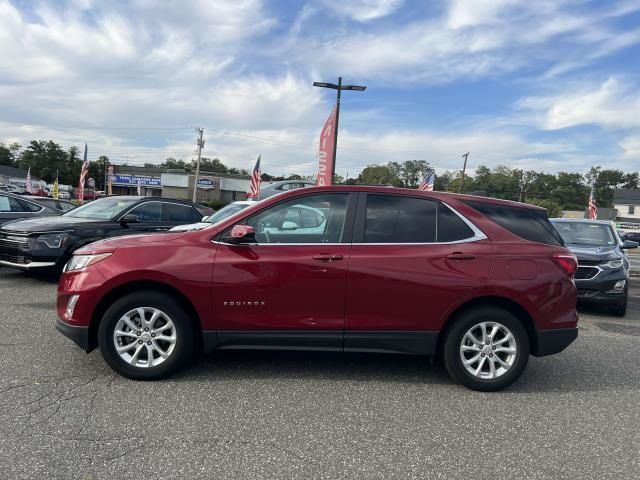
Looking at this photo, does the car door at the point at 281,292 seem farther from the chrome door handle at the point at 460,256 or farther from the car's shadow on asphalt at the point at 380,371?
the chrome door handle at the point at 460,256

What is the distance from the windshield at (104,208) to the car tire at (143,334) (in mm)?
5195

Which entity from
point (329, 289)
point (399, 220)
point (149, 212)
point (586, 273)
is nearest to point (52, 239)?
point (149, 212)

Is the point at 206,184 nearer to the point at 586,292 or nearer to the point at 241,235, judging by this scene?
the point at 586,292

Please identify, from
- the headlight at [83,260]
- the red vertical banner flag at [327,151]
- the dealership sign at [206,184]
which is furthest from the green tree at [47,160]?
the headlight at [83,260]

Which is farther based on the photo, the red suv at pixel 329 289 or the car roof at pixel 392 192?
the car roof at pixel 392 192

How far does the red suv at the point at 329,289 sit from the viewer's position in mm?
4027

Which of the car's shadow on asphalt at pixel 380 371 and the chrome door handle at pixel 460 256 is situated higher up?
the chrome door handle at pixel 460 256

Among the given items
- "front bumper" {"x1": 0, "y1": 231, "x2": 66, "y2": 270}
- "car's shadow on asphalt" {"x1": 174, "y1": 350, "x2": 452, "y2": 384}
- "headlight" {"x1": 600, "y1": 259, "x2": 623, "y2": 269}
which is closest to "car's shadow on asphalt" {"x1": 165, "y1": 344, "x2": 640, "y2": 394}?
"car's shadow on asphalt" {"x1": 174, "y1": 350, "x2": 452, "y2": 384}

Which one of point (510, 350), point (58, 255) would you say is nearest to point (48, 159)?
point (58, 255)

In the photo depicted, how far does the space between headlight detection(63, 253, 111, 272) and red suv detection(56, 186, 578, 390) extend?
0.01m

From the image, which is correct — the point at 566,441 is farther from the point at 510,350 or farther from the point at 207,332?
the point at 207,332

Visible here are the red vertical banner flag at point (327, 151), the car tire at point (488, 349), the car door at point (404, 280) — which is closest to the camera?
the car door at point (404, 280)

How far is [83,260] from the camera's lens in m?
4.16

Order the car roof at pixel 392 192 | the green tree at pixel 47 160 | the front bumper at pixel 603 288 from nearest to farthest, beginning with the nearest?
the car roof at pixel 392 192 < the front bumper at pixel 603 288 < the green tree at pixel 47 160
